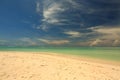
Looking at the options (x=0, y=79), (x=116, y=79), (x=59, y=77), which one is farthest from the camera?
(x=116, y=79)

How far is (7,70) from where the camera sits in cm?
805

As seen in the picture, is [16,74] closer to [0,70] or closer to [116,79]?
[0,70]

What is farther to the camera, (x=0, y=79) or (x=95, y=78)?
(x=95, y=78)

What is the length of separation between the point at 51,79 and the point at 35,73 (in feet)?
3.74

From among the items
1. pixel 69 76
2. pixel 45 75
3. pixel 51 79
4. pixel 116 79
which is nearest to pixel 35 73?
pixel 45 75

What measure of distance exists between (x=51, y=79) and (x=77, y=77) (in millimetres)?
1343

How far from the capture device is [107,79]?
7625 millimetres

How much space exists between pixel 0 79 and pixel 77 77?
3.56 meters

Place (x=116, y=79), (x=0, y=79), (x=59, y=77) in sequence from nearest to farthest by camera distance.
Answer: (x=0, y=79) < (x=59, y=77) < (x=116, y=79)

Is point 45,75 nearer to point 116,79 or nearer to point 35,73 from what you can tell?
point 35,73

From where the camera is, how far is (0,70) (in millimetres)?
7965

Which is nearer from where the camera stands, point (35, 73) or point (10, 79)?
point (10, 79)

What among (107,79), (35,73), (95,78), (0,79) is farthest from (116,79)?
(0,79)

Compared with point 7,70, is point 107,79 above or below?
below
